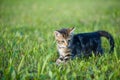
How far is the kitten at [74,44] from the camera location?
5477mm

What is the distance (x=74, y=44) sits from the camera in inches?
223

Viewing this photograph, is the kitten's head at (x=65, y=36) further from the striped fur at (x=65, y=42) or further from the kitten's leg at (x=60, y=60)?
the kitten's leg at (x=60, y=60)

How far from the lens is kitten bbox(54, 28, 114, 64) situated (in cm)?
548

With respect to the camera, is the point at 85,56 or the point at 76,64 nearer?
the point at 76,64

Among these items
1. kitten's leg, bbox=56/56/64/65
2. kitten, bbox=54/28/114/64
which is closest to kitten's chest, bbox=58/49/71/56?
kitten, bbox=54/28/114/64

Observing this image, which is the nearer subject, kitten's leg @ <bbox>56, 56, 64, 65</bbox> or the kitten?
kitten's leg @ <bbox>56, 56, 64, 65</bbox>

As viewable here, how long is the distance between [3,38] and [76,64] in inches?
94.9

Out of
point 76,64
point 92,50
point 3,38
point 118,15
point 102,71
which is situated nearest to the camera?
point 102,71

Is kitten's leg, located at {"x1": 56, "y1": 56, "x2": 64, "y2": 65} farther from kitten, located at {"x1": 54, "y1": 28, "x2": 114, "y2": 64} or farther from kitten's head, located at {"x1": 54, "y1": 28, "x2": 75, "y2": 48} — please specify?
kitten's head, located at {"x1": 54, "y1": 28, "x2": 75, "y2": 48}

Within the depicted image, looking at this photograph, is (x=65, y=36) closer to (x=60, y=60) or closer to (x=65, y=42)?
(x=65, y=42)

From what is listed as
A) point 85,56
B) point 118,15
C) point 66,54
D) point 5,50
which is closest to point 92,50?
point 85,56

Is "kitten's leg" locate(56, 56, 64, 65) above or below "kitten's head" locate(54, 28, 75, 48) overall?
below

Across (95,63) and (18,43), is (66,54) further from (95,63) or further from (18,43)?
(18,43)

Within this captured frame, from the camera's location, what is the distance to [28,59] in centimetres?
498
